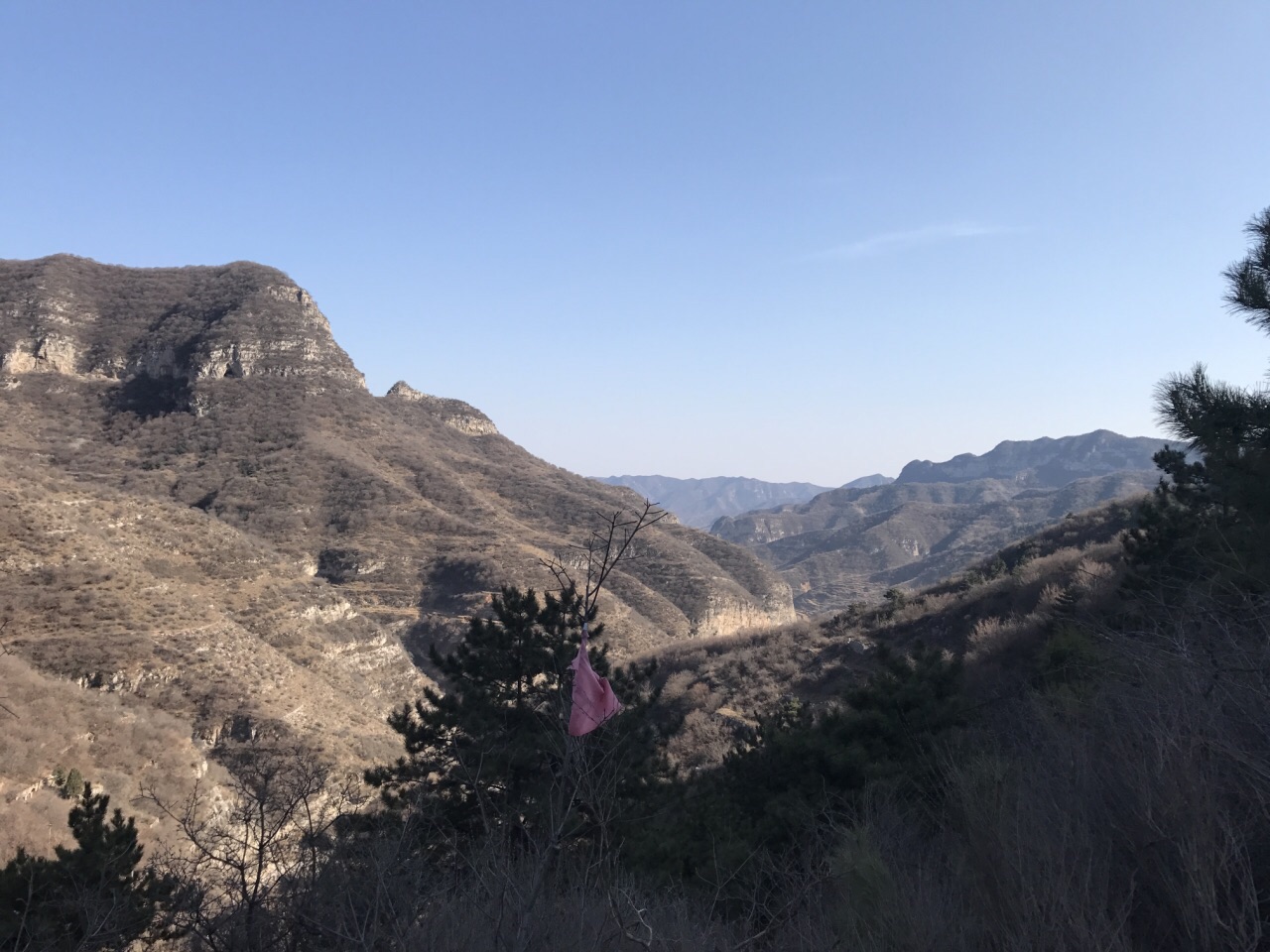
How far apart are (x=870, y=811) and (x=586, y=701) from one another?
5.84 meters

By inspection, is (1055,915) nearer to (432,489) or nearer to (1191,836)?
(1191,836)

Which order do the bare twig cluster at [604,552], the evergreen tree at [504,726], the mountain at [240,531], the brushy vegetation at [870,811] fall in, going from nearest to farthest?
the bare twig cluster at [604,552] → the brushy vegetation at [870,811] → the evergreen tree at [504,726] → the mountain at [240,531]

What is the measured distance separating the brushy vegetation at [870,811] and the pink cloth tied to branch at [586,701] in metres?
0.21

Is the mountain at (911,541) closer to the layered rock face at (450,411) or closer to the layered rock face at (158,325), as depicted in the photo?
the layered rock face at (450,411)

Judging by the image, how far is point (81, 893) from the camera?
7.37 m

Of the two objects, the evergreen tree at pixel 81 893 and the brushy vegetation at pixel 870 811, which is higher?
the brushy vegetation at pixel 870 811

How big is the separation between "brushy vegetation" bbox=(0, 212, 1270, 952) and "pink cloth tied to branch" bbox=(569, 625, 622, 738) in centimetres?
21

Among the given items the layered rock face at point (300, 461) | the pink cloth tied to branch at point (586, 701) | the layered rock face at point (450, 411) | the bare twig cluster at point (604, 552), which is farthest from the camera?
the layered rock face at point (450, 411)

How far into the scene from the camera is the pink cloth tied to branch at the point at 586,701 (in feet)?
13.6

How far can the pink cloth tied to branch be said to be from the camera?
4.15 meters

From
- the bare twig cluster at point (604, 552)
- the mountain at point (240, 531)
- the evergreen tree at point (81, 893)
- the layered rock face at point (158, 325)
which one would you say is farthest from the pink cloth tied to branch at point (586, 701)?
the layered rock face at point (158, 325)

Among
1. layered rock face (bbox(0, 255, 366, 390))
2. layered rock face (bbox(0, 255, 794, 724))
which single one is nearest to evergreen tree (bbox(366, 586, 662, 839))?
layered rock face (bbox(0, 255, 794, 724))

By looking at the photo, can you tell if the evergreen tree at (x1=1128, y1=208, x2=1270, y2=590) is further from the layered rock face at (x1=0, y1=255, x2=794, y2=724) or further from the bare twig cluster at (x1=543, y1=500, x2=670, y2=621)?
the layered rock face at (x1=0, y1=255, x2=794, y2=724)

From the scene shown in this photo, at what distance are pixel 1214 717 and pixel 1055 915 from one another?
2343 millimetres
